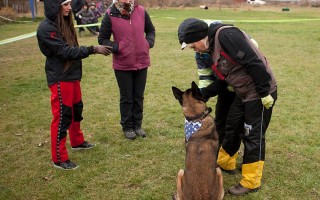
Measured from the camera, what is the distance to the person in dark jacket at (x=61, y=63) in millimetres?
3869

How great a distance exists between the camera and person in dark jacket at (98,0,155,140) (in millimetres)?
4816

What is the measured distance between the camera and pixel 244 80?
3.49 meters

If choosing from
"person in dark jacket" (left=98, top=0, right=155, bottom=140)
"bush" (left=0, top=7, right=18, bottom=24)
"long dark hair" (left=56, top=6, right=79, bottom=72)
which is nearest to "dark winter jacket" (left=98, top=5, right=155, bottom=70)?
"person in dark jacket" (left=98, top=0, right=155, bottom=140)

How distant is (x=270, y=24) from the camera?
1989 cm

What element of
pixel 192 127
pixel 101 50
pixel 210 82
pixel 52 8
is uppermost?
pixel 52 8

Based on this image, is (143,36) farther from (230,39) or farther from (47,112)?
(47,112)

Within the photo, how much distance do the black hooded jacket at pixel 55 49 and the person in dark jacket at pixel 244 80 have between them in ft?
4.52

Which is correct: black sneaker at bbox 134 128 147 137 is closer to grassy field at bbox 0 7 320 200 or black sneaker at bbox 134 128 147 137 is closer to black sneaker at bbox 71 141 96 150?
grassy field at bbox 0 7 320 200

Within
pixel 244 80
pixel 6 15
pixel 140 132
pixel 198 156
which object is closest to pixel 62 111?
pixel 140 132

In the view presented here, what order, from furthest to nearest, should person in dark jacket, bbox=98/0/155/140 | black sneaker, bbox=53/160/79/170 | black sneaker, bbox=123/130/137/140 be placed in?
black sneaker, bbox=123/130/137/140
person in dark jacket, bbox=98/0/155/140
black sneaker, bbox=53/160/79/170

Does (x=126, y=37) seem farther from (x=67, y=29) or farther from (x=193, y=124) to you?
(x=193, y=124)

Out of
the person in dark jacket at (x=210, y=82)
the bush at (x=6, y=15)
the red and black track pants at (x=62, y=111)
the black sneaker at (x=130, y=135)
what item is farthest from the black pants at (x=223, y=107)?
the bush at (x=6, y=15)

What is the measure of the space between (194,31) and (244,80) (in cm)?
71

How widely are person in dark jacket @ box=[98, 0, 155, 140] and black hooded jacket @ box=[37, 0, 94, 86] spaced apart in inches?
31.6
